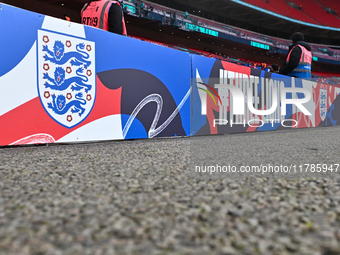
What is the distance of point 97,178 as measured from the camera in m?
1.33

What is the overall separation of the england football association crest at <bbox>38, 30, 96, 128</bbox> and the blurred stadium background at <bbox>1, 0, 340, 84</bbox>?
12.6 metres

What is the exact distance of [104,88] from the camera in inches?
98.5

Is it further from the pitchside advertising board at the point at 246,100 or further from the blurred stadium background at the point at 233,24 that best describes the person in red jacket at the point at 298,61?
the blurred stadium background at the point at 233,24

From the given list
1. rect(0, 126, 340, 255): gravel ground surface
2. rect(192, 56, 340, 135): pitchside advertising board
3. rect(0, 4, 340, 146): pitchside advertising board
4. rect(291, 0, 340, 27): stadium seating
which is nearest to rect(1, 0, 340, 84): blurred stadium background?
rect(291, 0, 340, 27): stadium seating

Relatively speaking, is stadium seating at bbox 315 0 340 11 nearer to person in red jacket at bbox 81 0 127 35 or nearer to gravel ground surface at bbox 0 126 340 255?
person in red jacket at bbox 81 0 127 35

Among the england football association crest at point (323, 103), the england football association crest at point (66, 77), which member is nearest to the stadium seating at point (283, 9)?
the england football association crest at point (323, 103)

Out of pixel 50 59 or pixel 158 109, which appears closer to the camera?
pixel 50 59

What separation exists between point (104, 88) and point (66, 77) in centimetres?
35

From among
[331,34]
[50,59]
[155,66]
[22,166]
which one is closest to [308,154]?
[155,66]

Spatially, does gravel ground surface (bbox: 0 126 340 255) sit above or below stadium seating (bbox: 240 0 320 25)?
below

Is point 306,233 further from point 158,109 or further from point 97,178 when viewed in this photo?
point 158,109

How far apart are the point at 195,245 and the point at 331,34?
118 feet

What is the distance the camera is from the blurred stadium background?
51.0 ft

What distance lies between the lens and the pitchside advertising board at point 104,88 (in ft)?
6.61
